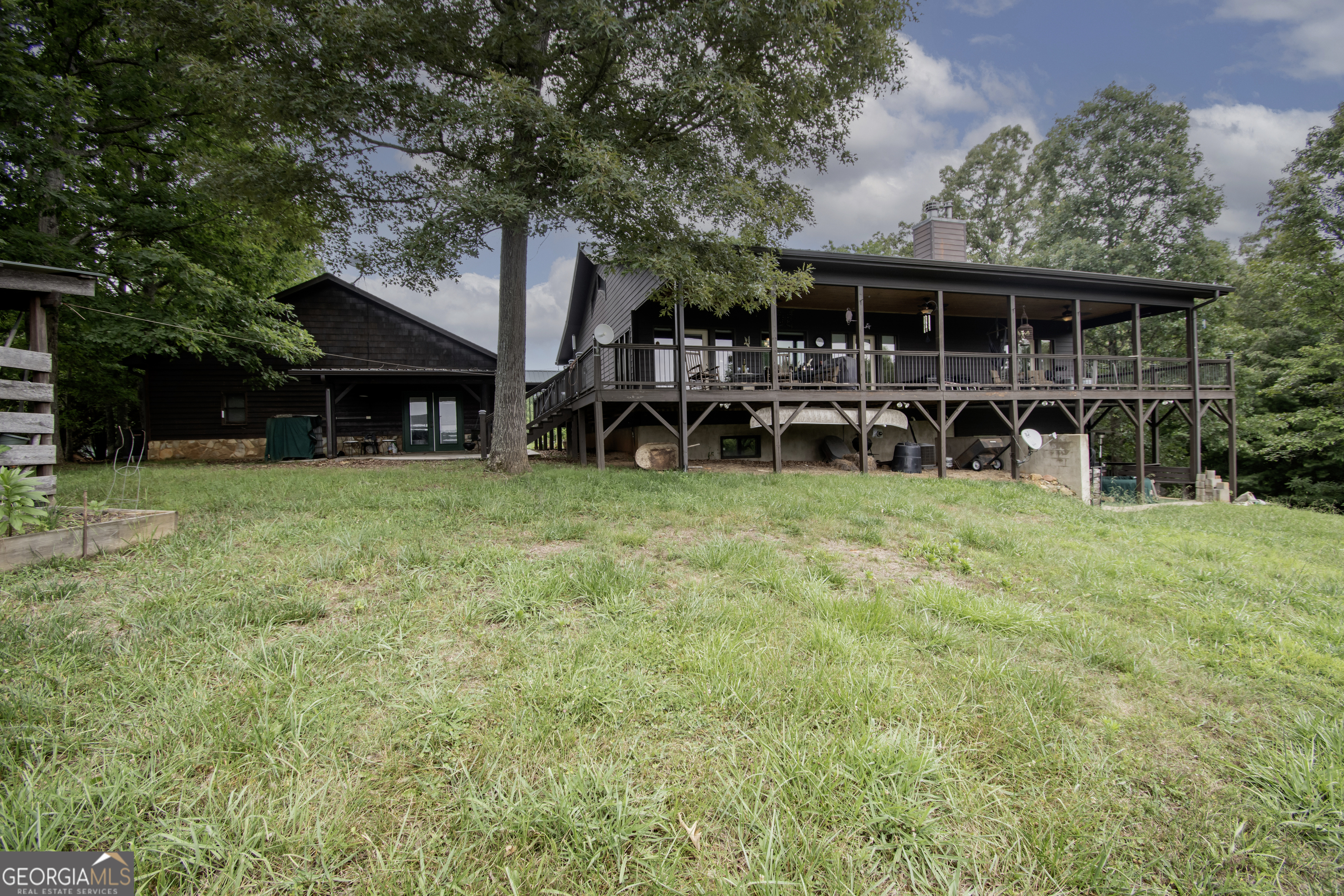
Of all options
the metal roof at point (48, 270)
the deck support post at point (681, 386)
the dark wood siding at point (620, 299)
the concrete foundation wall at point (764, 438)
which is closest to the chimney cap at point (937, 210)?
the concrete foundation wall at point (764, 438)

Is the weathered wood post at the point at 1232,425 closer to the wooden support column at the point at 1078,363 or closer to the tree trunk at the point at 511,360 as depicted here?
the wooden support column at the point at 1078,363

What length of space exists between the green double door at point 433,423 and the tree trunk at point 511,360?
9.83 meters

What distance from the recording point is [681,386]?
11.6 m

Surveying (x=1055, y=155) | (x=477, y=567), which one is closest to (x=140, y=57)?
(x=477, y=567)

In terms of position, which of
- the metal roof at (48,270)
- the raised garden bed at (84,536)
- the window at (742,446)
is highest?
the metal roof at (48,270)

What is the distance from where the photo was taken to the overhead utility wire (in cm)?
1018

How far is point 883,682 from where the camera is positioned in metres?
2.42

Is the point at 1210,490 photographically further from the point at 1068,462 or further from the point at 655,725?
the point at 655,725

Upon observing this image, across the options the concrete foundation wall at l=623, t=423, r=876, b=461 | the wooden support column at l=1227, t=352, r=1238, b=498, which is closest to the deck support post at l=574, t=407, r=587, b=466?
the concrete foundation wall at l=623, t=423, r=876, b=461

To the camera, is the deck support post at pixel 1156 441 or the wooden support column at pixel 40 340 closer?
the wooden support column at pixel 40 340

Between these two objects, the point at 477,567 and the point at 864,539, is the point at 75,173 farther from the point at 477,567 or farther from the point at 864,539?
the point at 864,539

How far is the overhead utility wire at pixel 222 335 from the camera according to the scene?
401 inches

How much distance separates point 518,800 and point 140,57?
1832 centimetres

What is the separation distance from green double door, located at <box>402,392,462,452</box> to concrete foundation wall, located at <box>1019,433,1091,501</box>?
57.8 ft
